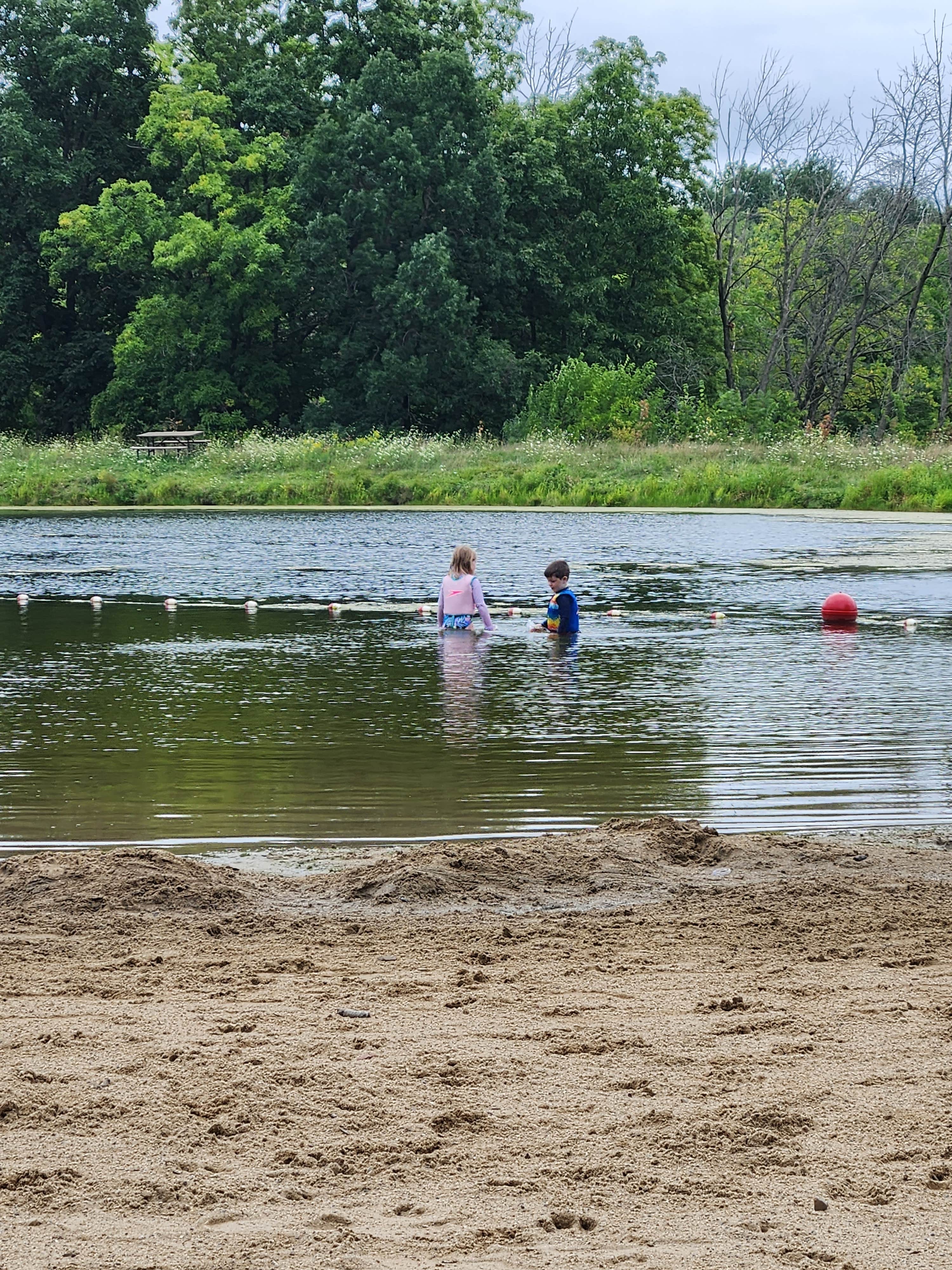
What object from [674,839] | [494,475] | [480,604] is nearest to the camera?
[674,839]

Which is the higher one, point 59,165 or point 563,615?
point 59,165

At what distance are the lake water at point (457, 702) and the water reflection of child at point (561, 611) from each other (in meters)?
0.26

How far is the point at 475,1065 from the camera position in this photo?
4594 mm

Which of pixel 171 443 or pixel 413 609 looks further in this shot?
pixel 171 443

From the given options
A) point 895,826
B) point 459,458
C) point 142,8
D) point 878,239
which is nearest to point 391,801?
point 895,826

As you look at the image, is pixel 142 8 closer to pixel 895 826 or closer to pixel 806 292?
pixel 806 292

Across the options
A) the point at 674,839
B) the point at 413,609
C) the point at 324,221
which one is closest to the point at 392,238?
the point at 324,221

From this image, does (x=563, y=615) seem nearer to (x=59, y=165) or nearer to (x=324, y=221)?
(x=324, y=221)

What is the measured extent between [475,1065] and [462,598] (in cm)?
1236

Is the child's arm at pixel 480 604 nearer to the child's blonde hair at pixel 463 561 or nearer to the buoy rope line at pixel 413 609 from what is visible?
the child's blonde hair at pixel 463 561

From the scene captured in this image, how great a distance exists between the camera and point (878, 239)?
2339 inches

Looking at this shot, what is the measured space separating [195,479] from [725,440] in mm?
16754

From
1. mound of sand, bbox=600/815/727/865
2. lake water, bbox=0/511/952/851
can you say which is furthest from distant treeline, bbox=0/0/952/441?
mound of sand, bbox=600/815/727/865

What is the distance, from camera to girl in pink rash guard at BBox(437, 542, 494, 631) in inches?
652
